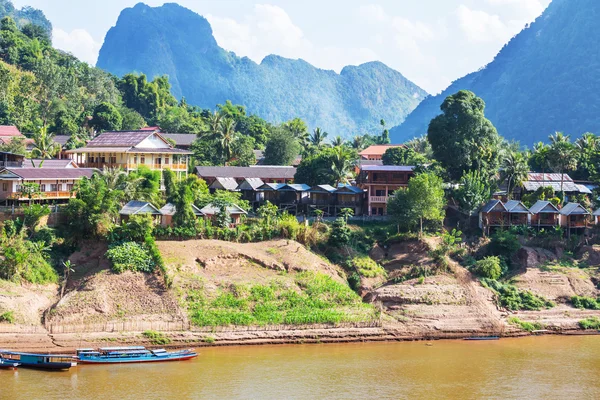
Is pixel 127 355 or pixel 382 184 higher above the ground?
pixel 382 184

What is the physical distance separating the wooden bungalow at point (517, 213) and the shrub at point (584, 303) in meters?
9.32

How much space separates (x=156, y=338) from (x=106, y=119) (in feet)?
181

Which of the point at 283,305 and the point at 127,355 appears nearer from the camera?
the point at 127,355

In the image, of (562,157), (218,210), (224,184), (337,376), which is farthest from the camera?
(562,157)

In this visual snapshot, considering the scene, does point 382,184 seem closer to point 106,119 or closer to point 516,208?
point 516,208

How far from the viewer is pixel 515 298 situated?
64.0m

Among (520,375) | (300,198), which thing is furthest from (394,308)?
(300,198)

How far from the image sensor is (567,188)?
78875 millimetres

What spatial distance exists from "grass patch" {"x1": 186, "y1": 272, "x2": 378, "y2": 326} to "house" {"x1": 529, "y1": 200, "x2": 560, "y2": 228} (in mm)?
19422

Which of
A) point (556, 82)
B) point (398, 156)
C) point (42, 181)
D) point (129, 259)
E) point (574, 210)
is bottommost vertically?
point (129, 259)

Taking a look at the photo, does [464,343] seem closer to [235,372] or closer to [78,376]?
[235,372]

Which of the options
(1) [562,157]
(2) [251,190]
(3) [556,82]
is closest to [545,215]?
(1) [562,157]

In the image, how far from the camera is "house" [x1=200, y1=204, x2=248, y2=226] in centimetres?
6644

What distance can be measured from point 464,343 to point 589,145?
3790 centimetres
